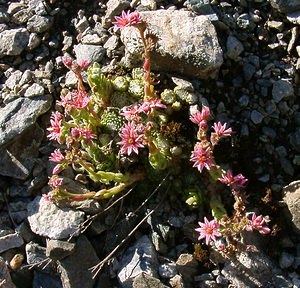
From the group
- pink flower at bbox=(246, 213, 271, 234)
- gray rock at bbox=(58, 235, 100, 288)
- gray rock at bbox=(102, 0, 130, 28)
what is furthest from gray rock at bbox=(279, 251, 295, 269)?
gray rock at bbox=(102, 0, 130, 28)

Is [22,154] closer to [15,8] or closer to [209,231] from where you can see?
[15,8]

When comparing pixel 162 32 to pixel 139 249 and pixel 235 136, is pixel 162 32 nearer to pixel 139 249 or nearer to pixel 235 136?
pixel 235 136

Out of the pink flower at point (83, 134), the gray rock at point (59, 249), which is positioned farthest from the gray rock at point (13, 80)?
the gray rock at point (59, 249)

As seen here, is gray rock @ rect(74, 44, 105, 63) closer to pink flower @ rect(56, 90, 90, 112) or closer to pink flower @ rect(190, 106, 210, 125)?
pink flower @ rect(56, 90, 90, 112)

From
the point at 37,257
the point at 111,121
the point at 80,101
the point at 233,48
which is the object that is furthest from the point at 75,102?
the point at 233,48

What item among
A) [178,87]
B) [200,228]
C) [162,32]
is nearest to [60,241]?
[200,228]

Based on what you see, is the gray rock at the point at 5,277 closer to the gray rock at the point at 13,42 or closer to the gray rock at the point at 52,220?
the gray rock at the point at 52,220

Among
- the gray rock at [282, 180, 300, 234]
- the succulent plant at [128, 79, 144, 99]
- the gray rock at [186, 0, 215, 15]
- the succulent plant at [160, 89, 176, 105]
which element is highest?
the gray rock at [186, 0, 215, 15]
